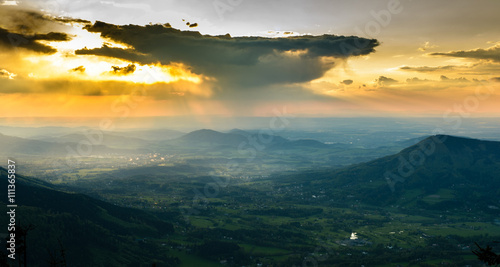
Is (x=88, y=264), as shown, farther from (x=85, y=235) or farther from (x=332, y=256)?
(x=332, y=256)

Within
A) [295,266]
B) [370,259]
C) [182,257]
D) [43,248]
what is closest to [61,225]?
[43,248]

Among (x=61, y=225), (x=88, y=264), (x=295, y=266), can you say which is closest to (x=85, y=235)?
(x=61, y=225)

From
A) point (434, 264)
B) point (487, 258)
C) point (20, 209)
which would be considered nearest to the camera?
point (487, 258)

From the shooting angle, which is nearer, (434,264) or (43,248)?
(43,248)

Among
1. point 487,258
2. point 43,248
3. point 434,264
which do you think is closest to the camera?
point 487,258

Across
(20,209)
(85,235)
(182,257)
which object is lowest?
(182,257)

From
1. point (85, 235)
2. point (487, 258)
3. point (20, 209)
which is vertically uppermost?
point (487, 258)

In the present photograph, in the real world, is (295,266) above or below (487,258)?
below

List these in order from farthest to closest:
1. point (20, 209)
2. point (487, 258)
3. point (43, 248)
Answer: point (20, 209), point (43, 248), point (487, 258)

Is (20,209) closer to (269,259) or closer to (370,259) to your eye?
(269,259)
